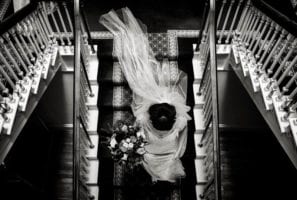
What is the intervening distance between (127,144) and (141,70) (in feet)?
4.07

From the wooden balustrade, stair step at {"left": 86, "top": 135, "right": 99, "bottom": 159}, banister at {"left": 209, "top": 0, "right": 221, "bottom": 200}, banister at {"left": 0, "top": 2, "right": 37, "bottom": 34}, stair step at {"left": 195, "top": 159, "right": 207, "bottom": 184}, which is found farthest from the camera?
stair step at {"left": 86, "top": 135, "right": 99, "bottom": 159}

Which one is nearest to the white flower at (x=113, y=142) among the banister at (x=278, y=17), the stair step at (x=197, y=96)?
the stair step at (x=197, y=96)

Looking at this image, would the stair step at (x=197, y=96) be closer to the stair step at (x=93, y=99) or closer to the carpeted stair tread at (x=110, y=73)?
the carpeted stair tread at (x=110, y=73)

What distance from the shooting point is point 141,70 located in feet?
17.9

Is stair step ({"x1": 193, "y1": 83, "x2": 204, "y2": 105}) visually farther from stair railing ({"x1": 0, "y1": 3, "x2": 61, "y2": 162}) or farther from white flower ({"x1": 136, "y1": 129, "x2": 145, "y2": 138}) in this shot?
stair railing ({"x1": 0, "y1": 3, "x2": 61, "y2": 162})

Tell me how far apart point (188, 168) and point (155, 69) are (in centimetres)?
152

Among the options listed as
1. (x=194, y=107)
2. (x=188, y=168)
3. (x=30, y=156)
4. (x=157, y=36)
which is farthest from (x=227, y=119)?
(x=30, y=156)

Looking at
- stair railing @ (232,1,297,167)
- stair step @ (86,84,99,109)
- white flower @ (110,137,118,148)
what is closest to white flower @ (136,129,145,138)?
white flower @ (110,137,118,148)

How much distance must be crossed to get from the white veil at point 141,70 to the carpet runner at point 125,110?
239 millimetres

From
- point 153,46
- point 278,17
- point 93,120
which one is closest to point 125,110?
point 93,120

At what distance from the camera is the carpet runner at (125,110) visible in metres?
5.27

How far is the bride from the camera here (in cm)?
509

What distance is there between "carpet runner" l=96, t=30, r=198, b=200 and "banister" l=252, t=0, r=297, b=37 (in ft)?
5.60

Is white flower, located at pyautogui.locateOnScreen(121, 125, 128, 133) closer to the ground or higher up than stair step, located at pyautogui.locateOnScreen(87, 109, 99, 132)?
closer to the ground
